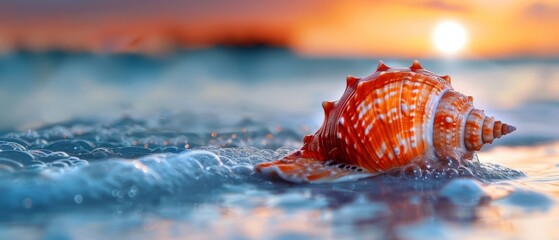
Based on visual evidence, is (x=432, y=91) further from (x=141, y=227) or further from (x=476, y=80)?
(x=476, y=80)

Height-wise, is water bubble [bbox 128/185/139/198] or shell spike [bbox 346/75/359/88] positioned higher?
shell spike [bbox 346/75/359/88]

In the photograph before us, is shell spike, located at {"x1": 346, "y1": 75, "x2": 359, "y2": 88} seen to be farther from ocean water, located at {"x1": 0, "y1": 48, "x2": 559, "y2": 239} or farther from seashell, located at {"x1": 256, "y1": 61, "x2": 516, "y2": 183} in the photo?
ocean water, located at {"x1": 0, "y1": 48, "x2": 559, "y2": 239}

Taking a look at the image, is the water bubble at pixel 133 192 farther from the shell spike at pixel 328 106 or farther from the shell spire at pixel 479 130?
the shell spire at pixel 479 130

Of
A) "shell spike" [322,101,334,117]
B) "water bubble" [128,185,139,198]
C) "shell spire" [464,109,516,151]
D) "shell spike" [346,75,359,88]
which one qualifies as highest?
"shell spike" [346,75,359,88]

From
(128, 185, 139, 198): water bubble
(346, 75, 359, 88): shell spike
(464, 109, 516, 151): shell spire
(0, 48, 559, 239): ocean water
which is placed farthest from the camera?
(346, 75, 359, 88): shell spike

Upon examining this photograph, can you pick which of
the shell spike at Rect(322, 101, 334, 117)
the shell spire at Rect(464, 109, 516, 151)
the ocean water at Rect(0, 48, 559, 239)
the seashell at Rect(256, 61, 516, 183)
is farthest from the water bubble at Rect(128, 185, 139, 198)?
the shell spire at Rect(464, 109, 516, 151)

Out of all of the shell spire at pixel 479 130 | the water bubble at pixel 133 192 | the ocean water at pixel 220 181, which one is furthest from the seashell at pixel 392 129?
the water bubble at pixel 133 192
